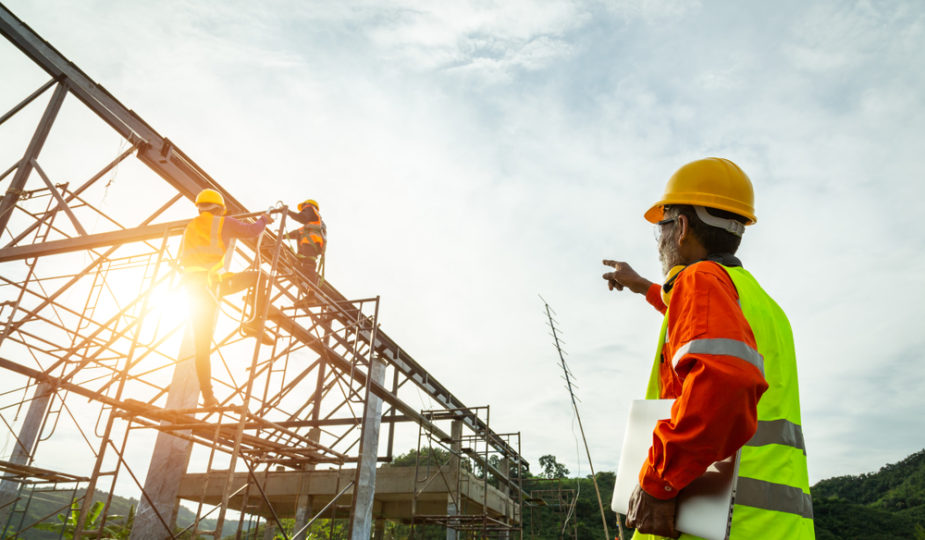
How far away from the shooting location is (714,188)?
2.22 m

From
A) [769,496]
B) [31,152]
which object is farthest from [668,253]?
[31,152]

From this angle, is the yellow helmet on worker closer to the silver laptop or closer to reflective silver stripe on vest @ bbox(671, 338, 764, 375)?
the silver laptop

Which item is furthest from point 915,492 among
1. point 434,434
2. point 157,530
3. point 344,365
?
point 157,530

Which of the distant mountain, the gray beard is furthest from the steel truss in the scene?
the distant mountain

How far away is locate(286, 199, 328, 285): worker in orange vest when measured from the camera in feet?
38.5

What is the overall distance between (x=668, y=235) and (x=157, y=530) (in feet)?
36.2

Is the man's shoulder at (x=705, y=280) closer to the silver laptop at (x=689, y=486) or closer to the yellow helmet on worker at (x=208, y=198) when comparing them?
the silver laptop at (x=689, y=486)

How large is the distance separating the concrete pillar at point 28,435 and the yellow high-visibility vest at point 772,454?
14648 millimetres

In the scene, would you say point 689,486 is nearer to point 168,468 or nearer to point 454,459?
point 168,468

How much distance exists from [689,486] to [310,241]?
10.9m

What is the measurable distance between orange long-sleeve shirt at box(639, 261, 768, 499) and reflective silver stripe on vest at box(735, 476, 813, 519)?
20 cm

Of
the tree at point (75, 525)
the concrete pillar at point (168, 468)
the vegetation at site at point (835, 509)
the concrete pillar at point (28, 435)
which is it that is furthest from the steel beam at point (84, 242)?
the vegetation at site at point (835, 509)

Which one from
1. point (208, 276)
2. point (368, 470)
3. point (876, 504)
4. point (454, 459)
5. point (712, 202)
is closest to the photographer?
point (712, 202)

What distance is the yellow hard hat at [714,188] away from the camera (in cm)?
220
